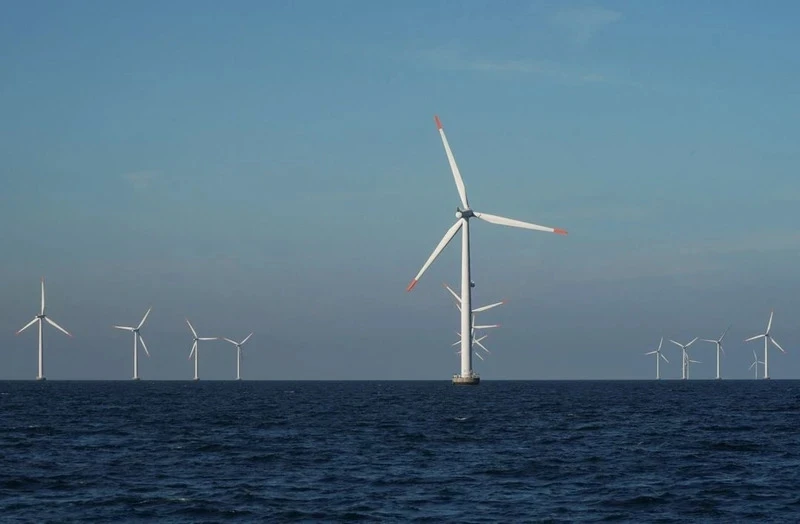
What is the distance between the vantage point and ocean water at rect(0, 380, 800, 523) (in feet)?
145

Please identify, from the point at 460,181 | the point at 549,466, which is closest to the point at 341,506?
the point at 549,466

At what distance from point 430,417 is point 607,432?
2703cm

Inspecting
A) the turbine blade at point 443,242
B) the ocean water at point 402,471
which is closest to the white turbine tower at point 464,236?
the turbine blade at point 443,242

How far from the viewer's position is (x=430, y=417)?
107938 mm

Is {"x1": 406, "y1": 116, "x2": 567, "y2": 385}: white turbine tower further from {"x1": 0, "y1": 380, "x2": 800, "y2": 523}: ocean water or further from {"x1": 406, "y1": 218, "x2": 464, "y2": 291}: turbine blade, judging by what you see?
{"x1": 0, "y1": 380, "x2": 800, "y2": 523}: ocean water

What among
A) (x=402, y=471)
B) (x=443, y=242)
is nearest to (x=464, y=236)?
(x=443, y=242)

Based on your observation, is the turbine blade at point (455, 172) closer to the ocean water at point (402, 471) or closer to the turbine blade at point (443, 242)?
the turbine blade at point (443, 242)

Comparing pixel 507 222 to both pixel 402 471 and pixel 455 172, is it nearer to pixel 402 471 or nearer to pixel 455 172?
pixel 455 172

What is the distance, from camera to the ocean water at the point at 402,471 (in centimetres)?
4431

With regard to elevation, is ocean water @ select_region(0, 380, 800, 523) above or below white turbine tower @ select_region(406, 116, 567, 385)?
below

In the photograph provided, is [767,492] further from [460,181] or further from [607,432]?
[460,181]

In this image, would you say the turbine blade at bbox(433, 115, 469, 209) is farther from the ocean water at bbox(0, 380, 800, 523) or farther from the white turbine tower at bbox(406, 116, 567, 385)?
the ocean water at bbox(0, 380, 800, 523)

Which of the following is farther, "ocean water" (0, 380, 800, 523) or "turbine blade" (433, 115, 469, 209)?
"turbine blade" (433, 115, 469, 209)

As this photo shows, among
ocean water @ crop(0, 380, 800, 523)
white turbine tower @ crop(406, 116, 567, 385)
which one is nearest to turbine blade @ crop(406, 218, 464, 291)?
white turbine tower @ crop(406, 116, 567, 385)
